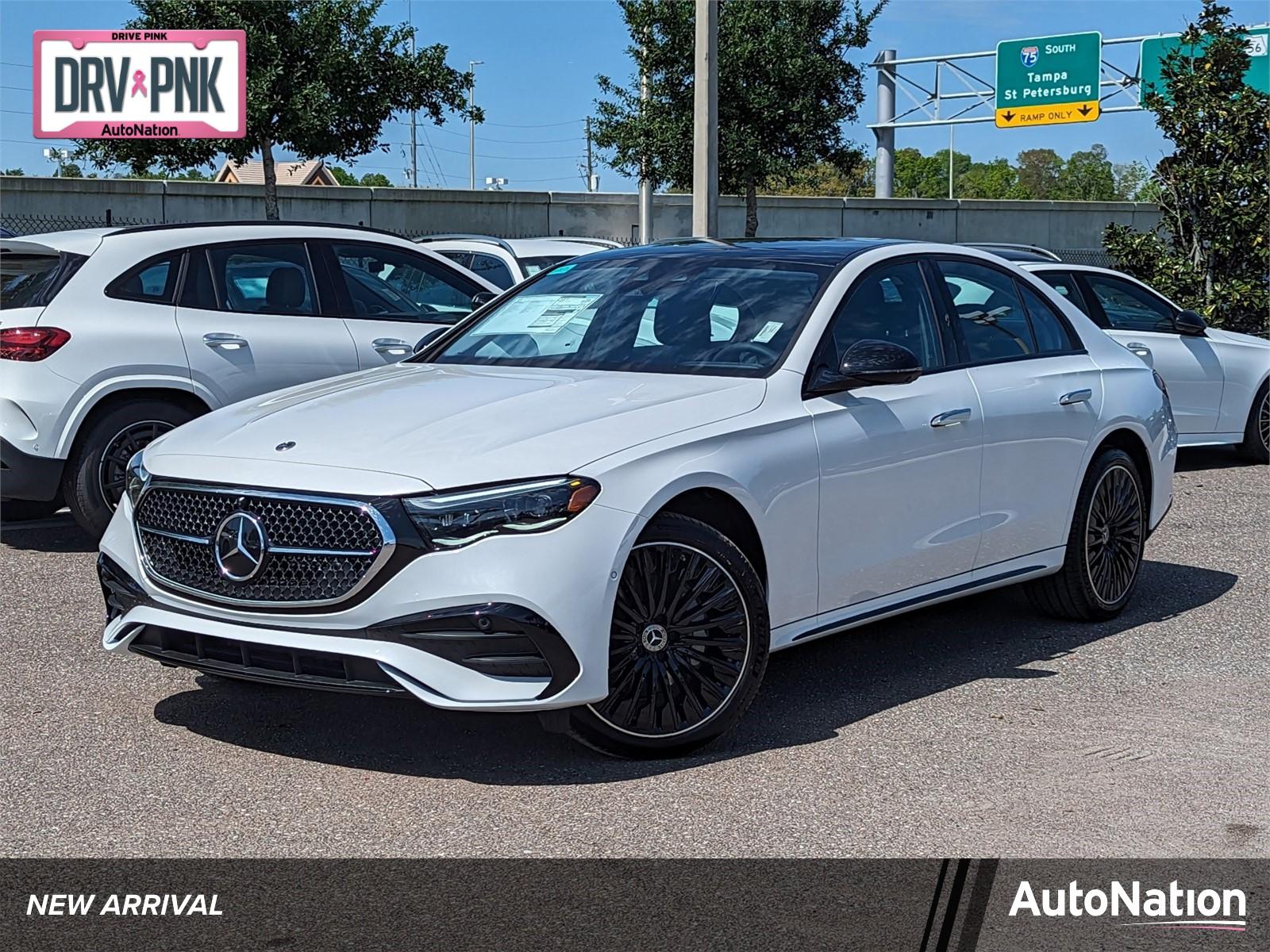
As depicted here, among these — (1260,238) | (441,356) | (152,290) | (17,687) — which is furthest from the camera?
(1260,238)

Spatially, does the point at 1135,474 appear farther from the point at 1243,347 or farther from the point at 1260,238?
the point at 1260,238

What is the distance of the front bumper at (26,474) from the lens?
8266 mm

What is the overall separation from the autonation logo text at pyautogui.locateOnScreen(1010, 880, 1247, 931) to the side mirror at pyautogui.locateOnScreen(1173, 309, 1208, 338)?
812 cm

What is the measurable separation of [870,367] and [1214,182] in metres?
12.5

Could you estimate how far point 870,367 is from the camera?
5.63 meters

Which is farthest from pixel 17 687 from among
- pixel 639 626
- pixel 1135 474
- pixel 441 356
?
pixel 1135 474

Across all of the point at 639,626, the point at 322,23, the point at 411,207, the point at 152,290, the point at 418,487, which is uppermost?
the point at 322,23

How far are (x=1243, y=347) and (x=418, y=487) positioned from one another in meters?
9.27

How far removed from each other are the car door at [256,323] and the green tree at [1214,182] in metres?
10.8

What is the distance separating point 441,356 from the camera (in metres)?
6.48

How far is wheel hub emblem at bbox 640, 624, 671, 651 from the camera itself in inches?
196

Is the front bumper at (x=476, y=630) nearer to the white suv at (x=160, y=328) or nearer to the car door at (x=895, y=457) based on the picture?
the car door at (x=895, y=457)

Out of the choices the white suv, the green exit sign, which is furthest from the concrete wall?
the white suv

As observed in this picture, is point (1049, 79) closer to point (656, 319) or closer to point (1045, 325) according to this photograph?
point (1045, 325)
